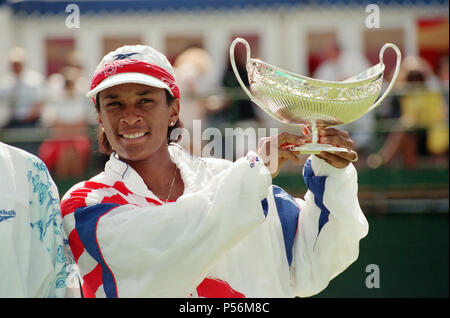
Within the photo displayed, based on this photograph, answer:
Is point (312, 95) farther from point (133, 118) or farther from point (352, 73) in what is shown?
point (352, 73)

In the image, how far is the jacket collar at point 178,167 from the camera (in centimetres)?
329

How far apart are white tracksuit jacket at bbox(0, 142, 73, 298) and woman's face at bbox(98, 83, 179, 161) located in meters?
0.31

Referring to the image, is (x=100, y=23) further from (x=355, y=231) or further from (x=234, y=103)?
(x=355, y=231)

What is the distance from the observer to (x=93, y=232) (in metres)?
3.09

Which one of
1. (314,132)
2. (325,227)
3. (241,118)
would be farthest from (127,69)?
(241,118)

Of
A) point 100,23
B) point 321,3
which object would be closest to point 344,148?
point 321,3

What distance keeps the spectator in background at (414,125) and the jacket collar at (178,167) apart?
183 inches

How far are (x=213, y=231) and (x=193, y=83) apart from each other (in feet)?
16.3

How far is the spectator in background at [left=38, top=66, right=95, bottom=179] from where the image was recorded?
7.92 meters

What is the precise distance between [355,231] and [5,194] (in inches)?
51.1

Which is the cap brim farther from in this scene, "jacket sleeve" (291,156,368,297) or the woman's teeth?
"jacket sleeve" (291,156,368,297)

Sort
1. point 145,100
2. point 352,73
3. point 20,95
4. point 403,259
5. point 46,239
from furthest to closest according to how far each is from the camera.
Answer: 1. point 352,73
2. point 20,95
3. point 403,259
4. point 145,100
5. point 46,239

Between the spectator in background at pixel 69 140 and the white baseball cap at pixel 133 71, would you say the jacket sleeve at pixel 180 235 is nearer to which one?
the white baseball cap at pixel 133 71

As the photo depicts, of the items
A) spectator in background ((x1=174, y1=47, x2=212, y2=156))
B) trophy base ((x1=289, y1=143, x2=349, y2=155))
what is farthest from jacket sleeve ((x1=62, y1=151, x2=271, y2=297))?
spectator in background ((x1=174, y1=47, x2=212, y2=156))
